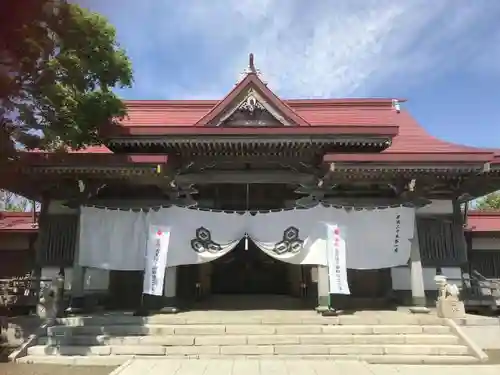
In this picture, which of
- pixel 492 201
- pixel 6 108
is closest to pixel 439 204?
pixel 6 108

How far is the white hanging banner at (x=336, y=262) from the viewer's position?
9719mm

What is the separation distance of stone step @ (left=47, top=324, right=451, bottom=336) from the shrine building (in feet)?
3.69

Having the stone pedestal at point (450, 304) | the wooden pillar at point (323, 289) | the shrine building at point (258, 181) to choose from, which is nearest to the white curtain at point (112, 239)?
the shrine building at point (258, 181)

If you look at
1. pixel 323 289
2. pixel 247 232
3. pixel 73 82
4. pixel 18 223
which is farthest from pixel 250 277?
pixel 18 223

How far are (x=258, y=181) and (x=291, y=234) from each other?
1.70 m

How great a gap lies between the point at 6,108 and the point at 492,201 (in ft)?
117

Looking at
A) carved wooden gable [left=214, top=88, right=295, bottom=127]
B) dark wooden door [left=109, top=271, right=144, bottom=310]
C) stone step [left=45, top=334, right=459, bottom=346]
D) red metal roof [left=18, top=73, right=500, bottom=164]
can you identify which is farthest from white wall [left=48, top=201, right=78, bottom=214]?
carved wooden gable [left=214, top=88, right=295, bottom=127]

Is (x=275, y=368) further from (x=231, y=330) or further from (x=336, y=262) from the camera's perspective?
(x=336, y=262)

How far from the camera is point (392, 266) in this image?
406 inches

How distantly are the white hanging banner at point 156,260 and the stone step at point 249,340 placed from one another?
1.32 metres

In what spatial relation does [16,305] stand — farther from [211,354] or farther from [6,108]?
[6,108]

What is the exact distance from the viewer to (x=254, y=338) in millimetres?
8594

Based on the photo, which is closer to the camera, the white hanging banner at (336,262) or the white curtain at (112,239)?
the white hanging banner at (336,262)

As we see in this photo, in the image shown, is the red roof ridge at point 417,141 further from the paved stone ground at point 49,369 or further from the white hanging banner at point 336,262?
the paved stone ground at point 49,369
